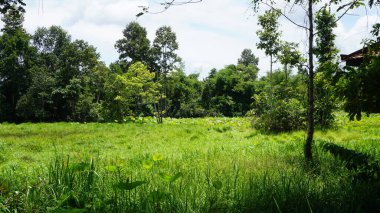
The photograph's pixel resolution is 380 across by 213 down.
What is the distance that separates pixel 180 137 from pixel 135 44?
3675cm

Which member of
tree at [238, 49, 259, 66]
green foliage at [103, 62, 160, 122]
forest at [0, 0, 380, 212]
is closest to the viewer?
forest at [0, 0, 380, 212]

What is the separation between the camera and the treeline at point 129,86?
750 inches

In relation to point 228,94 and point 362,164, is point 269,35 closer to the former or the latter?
point 362,164

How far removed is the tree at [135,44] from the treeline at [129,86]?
0.48ft

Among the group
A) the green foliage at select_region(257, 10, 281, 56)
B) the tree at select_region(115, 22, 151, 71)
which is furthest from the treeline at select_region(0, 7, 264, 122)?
the green foliage at select_region(257, 10, 281, 56)

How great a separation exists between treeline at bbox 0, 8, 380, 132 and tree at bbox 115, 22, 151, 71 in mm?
147

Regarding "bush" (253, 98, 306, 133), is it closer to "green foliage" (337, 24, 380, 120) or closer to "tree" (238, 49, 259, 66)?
"green foliage" (337, 24, 380, 120)

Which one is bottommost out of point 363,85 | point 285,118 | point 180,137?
point 180,137

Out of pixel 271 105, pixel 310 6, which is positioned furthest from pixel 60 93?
pixel 310 6

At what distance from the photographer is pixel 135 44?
1971 inches

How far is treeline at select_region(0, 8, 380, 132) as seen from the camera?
19047 mm

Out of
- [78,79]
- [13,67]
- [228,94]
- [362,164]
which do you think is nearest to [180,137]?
[362,164]

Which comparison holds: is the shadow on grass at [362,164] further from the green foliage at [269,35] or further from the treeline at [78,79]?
the treeline at [78,79]

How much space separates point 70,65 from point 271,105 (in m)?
36.6
